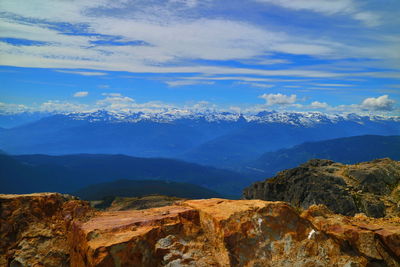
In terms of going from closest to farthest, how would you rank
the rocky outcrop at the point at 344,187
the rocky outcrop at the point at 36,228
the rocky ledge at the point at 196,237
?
the rocky ledge at the point at 196,237, the rocky outcrop at the point at 36,228, the rocky outcrop at the point at 344,187

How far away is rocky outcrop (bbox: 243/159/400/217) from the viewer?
4594 cm

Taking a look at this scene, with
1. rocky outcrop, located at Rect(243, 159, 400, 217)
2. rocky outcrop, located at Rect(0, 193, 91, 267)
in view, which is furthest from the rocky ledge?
rocky outcrop, located at Rect(243, 159, 400, 217)

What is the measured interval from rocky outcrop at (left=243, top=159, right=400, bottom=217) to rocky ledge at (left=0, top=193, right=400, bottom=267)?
1237 inches

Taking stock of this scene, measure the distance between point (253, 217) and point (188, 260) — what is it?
3.46 metres

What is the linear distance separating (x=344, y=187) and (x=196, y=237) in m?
49.1

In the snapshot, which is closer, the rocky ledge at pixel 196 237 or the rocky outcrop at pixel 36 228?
the rocky ledge at pixel 196 237

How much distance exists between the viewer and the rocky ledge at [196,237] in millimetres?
12117

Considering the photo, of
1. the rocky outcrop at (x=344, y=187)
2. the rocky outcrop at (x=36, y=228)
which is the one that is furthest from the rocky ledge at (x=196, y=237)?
the rocky outcrop at (x=344, y=187)

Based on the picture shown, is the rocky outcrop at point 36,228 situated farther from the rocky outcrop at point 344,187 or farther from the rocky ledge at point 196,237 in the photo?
the rocky outcrop at point 344,187

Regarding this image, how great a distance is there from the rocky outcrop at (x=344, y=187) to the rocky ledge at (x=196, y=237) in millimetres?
31414

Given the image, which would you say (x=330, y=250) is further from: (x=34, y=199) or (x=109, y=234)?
(x=34, y=199)

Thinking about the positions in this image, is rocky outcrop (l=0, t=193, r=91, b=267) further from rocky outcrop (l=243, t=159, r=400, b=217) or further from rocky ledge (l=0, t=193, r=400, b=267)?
rocky outcrop (l=243, t=159, r=400, b=217)

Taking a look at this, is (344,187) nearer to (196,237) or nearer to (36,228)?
(196,237)

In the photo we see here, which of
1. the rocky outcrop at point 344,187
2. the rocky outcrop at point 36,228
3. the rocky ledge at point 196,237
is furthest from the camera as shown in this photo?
the rocky outcrop at point 344,187
